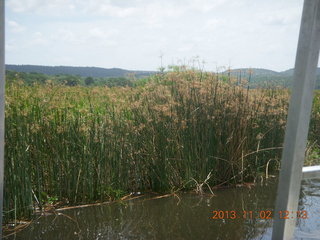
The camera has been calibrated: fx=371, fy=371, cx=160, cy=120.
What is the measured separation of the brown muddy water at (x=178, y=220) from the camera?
8.20ft

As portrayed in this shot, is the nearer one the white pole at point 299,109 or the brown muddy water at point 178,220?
the white pole at point 299,109

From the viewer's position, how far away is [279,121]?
3842mm

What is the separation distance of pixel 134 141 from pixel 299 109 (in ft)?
6.72

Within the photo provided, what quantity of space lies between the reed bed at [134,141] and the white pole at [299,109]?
1.80 m

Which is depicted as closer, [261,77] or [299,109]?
[299,109]

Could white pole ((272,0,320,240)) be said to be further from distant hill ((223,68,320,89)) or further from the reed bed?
distant hill ((223,68,320,89))

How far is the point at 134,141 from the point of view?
328 centimetres

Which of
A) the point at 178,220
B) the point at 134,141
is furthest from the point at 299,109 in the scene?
the point at 134,141
